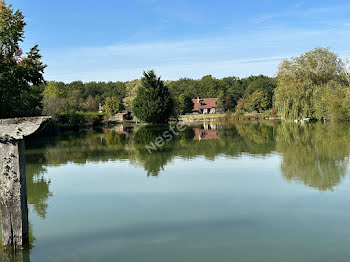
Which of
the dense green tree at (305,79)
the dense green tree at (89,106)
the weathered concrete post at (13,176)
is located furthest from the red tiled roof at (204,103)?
the weathered concrete post at (13,176)

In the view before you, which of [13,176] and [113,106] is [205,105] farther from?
[13,176]

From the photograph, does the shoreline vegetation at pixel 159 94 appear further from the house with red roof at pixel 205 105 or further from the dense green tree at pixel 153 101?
the house with red roof at pixel 205 105

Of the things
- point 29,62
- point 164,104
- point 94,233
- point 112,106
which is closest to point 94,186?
point 94,233

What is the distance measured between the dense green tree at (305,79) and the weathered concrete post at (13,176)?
141ft

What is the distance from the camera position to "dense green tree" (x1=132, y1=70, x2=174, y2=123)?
5288 cm

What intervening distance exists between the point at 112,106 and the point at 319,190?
69629mm

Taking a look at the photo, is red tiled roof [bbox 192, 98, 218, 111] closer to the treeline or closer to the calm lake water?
the treeline

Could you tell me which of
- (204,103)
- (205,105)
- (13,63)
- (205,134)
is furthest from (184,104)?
(13,63)

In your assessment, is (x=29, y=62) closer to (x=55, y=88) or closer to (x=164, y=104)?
(x=164, y=104)

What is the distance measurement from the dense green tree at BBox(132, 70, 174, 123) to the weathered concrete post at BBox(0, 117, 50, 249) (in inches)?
1859

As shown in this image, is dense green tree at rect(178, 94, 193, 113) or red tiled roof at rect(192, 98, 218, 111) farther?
red tiled roof at rect(192, 98, 218, 111)

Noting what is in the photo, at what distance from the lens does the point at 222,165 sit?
45.5 ft

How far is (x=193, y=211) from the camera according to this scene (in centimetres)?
772

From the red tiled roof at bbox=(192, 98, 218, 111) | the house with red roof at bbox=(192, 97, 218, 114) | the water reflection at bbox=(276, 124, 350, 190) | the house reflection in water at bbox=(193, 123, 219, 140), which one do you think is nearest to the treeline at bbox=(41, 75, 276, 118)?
the red tiled roof at bbox=(192, 98, 218, 111)
